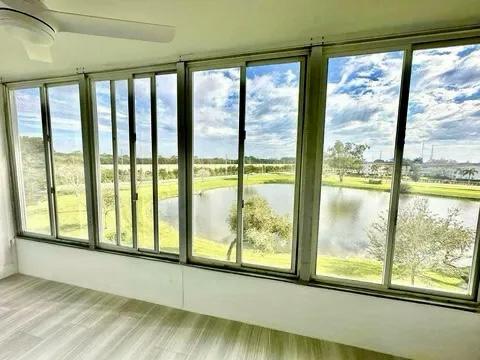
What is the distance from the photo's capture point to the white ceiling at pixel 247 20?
1.40 m

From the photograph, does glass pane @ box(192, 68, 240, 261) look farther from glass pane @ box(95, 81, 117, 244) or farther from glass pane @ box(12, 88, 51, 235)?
glass pane @ box(12, 88, 51, 235)

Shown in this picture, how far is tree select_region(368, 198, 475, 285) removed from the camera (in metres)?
1.80

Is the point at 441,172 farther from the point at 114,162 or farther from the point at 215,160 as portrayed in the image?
the point at 114,162

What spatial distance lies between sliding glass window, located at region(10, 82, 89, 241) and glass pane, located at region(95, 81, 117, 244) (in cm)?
23

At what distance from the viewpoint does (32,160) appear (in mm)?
3020

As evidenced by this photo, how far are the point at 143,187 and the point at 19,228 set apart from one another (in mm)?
2022

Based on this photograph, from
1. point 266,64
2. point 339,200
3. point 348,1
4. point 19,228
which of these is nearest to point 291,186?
point 339,200

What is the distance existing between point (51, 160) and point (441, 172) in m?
4.02

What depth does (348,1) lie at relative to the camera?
137cm

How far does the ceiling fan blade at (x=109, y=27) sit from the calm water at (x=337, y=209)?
4.68 ft

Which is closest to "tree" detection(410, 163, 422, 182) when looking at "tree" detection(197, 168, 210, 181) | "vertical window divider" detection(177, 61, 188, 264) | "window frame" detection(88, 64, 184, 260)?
"tree" detection(197, 168, 210, 181)

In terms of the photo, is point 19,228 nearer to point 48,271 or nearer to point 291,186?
point 48,271

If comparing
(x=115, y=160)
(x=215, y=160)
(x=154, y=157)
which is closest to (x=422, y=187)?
(x=215, y=160)

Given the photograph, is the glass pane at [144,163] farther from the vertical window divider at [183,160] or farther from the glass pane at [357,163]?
the glass pane at [357,163]
